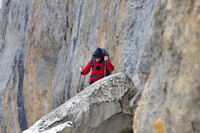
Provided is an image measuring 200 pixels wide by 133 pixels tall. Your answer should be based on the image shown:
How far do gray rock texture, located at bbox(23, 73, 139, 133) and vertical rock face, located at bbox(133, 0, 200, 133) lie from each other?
1511 mm

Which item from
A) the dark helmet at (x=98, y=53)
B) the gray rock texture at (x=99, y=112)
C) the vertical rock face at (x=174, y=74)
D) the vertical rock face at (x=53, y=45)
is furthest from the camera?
the vertical rock face at (x=53, y=45)

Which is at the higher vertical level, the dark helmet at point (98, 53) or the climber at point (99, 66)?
the dark helmet at point (98, 53)

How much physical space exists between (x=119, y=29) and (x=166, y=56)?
13.8 feet

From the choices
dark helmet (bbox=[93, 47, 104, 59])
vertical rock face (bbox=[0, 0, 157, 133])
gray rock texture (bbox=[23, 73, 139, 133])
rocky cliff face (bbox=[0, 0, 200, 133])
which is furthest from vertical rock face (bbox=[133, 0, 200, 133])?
dark helmet (bbox=[93, 47, 104, 59])

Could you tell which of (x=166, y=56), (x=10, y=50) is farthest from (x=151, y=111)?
(x=10, y=50)

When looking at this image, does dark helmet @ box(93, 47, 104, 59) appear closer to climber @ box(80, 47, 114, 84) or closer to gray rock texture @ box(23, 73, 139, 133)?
climber @ box(80, 47, 114, 84)

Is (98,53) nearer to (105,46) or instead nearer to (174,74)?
(105,46)

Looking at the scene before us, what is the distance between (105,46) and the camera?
6812 mm

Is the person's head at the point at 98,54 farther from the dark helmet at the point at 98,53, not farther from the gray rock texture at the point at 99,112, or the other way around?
the gray rock texture at the point at 99,112

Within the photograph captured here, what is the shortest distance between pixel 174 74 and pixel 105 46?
16.7 ft

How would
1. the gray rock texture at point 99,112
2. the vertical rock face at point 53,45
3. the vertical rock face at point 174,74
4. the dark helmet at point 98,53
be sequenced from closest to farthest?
the vertical rock face at point 174,74, the gray rock texture at point 99,112, the dark helmet at point 98,53, the vertical rock face at point 53,45

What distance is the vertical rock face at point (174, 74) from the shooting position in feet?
5.21

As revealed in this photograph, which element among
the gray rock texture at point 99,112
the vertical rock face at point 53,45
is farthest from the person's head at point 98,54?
the gray rock texture at point 99,112

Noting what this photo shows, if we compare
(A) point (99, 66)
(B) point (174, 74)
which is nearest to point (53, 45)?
(A) point (99, 66)
